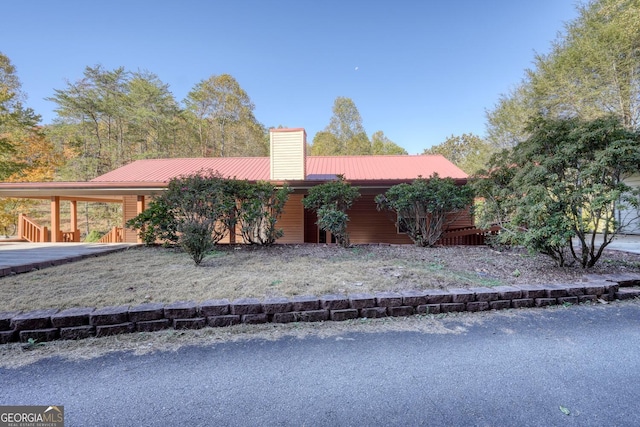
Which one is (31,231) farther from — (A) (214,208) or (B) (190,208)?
(A) (214,208)

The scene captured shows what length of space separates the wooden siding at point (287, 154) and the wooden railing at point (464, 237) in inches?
187

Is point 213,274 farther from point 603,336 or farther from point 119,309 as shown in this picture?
point 603,336

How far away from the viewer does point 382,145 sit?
26234 mm

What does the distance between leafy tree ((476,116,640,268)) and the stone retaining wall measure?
86cm

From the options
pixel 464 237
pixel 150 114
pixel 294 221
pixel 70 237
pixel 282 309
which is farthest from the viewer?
pixel 150 114

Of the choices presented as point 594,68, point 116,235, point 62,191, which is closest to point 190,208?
point 62,191

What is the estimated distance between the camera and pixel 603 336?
2.40 meters

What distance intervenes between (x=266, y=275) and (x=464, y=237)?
632 cm

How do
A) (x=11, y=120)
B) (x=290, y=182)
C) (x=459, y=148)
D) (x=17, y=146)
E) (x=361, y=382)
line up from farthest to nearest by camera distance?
1. (x=459, y=148)
2. (x=17, y=146)
3. (x=11, y=120)
4. (x=290, y=182)
5. (x=361, y=382)

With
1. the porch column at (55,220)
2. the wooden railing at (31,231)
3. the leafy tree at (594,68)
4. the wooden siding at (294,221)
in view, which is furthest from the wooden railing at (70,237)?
the leafy tree at (594,68)

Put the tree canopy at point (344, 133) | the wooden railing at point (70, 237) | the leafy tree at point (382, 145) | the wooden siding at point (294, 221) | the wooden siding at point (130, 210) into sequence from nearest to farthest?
1. the wooden siding at point (294, 221)
2. the wooden railing at point (70, 237)
3. the wooden siding at point (130, 210)
4. the tree canopy at point (344, 133)
5. the leafy tree at point (382, 145)

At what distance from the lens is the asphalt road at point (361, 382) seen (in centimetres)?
147

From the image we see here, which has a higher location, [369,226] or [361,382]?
[369,226]

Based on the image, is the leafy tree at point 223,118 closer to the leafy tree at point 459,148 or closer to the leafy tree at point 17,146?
the leafy tree at point 17,146
